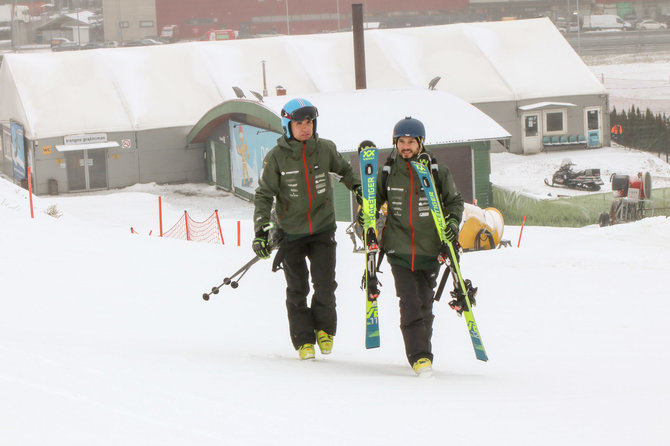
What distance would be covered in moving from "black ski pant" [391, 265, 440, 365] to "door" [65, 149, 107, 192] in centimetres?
3103

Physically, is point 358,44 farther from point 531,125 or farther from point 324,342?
point 324,342

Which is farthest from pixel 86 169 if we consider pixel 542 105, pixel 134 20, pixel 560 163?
pixel 134 20

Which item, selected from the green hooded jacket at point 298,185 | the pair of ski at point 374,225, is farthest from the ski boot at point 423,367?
the green hooded jacket at point 298,185

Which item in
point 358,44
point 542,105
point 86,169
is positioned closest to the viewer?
point 358,44

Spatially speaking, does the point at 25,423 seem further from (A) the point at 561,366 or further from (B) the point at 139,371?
(A) the point at 561,366

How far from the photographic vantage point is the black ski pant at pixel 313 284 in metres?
6.96

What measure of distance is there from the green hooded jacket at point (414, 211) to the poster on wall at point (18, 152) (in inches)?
1275

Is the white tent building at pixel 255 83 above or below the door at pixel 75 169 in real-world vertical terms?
above

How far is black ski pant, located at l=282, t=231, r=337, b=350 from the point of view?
6961 millimetres

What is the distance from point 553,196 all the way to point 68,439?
86.1ft

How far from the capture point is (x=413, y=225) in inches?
262

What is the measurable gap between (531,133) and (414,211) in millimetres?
34615

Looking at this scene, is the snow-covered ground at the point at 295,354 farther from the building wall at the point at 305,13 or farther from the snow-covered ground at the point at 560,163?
the building wall at the point at 305,13

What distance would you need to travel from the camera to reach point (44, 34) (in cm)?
9688
